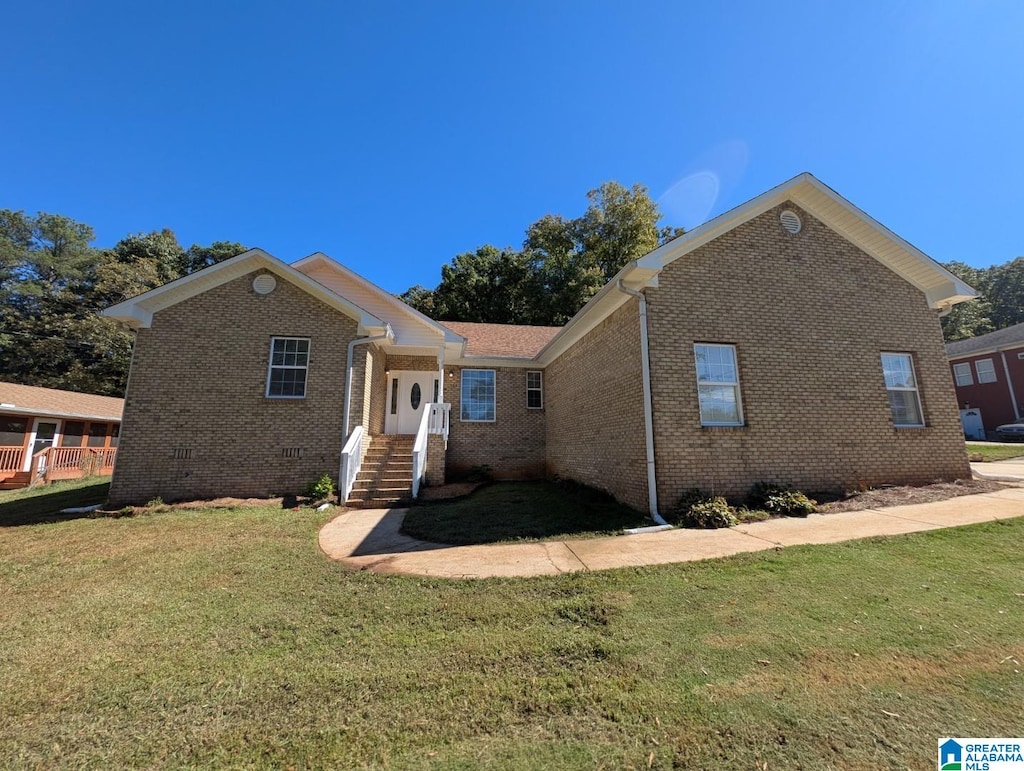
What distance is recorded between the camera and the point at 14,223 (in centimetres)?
3322

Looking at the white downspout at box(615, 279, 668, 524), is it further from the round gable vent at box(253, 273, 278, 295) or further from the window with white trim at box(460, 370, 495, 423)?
the round gable vent at box(253, 273, 278, 295)

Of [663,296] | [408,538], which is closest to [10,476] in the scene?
[408,538]

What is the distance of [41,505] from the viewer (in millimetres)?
10836

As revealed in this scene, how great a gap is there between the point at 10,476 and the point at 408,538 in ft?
68.4

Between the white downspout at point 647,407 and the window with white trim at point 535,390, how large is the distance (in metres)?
6.95

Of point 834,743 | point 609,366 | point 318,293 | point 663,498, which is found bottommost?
point 834,743

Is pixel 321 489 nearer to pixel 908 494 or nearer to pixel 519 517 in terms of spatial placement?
pixel 519 517

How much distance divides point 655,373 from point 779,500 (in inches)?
118

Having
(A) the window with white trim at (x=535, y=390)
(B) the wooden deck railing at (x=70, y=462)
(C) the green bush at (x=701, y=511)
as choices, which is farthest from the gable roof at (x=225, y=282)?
(B) the wooden deck railing at (x=70, y=462)

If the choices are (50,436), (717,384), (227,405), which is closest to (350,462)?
(227,405)

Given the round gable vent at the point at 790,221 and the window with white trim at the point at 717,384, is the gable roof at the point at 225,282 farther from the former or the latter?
the round gable vent at the point at 790,221

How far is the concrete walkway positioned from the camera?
206 inches

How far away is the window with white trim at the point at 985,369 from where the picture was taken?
25.8m

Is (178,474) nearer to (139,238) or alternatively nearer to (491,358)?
(491,358)
